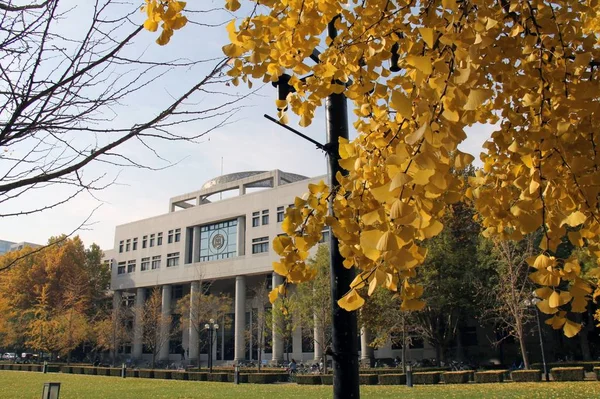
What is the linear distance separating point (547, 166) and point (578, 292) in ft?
1.83

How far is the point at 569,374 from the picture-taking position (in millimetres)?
17609

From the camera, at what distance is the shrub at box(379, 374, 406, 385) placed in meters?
19.8

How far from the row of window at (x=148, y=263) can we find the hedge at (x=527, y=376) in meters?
36.5

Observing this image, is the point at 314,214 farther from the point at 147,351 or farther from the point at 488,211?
the point at 147,351

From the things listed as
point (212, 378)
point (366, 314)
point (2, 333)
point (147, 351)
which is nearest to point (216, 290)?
point (147, 351)

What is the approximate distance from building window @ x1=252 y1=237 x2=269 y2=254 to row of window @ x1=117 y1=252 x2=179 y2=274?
999 cm

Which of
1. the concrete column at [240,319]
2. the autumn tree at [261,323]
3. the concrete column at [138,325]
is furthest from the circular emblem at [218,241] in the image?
the concrete column at [138,325]

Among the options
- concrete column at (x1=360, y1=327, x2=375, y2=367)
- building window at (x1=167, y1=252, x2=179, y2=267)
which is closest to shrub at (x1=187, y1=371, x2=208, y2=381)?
concrete column at (x1=360, y1=327, x2=375, y2=367)

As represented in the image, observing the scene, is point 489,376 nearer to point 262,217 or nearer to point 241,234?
point 262,217

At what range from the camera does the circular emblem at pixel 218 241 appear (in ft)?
153

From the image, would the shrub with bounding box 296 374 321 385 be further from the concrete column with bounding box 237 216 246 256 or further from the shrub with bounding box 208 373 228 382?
the concrete column with bounding box 237 216 246 256

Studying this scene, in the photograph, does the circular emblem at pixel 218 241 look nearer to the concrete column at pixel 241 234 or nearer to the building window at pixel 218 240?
the building window at pixel 218 240

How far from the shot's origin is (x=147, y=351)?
52.6m

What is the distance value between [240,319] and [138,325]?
11205 mm
